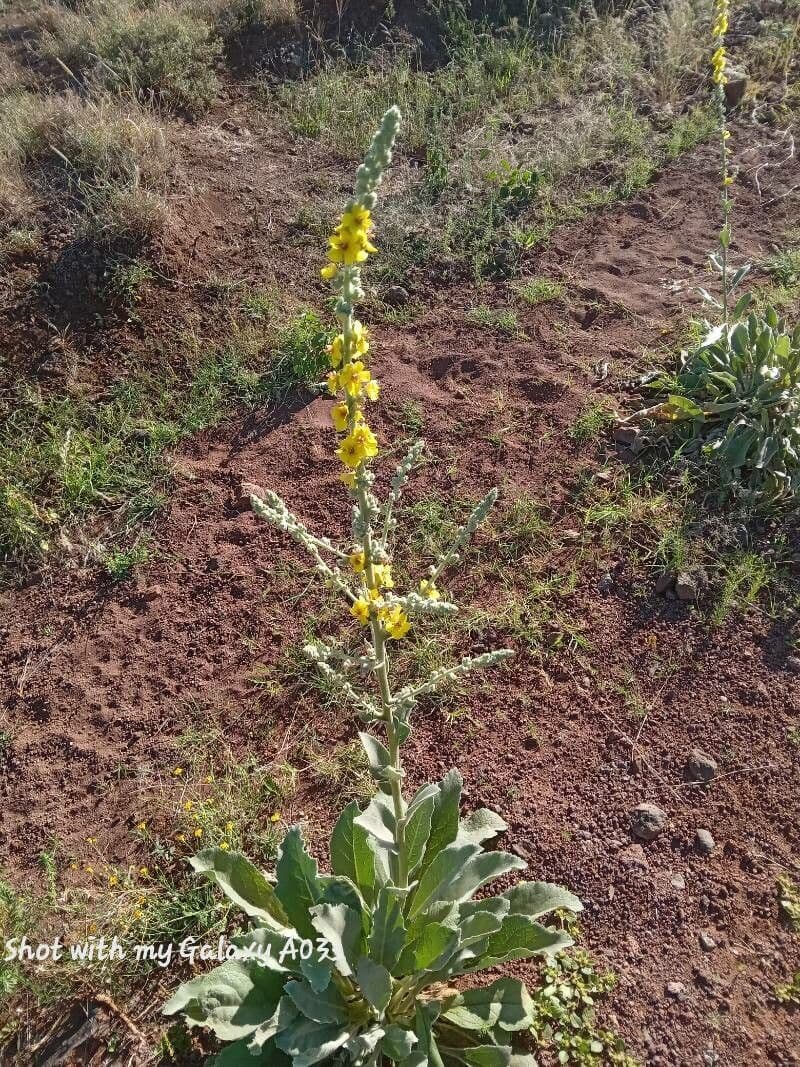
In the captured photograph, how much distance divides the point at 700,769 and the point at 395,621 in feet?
5.74

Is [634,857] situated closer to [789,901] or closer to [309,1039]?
[789,901]

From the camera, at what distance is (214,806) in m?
3.02

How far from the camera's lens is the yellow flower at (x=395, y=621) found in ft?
6.13

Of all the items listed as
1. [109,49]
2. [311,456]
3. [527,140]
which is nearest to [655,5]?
[527,140]

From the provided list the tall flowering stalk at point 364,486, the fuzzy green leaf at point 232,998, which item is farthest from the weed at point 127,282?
the fuzzy green leaf at point 232,998

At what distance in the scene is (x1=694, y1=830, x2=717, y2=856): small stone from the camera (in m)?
2.77

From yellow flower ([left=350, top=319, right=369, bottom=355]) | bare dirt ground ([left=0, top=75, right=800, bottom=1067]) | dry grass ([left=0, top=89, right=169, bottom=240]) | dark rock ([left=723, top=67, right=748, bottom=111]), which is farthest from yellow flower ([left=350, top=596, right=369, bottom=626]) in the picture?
dark rock ([left=723, top=67, right=748, bottom=111])

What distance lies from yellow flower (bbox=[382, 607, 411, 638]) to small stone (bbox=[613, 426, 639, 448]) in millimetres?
2562

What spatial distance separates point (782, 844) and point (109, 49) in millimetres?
7624

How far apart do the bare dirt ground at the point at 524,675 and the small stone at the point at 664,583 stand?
0.33 feet

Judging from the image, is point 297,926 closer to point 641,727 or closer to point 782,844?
point 641,727

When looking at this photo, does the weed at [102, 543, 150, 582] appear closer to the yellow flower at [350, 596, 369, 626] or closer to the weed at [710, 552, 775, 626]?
the yellow flower at [350, 596, 369, 626]

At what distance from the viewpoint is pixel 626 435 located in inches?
159

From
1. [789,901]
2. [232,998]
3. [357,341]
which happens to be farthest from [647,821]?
→ [357,341]
